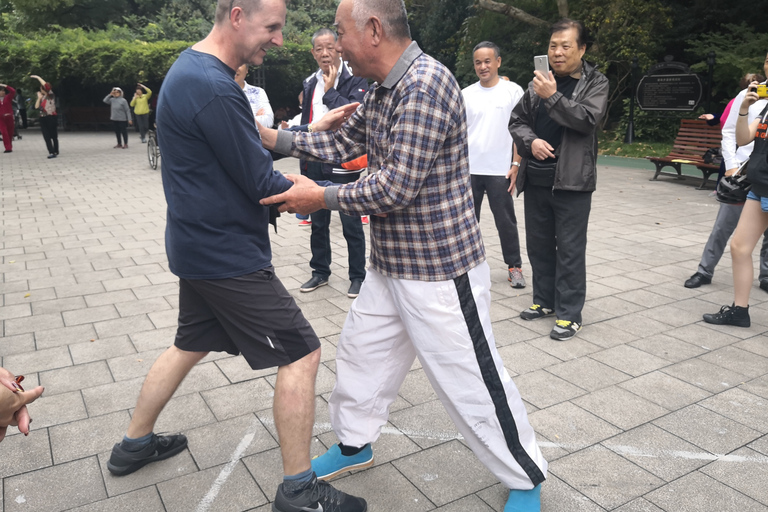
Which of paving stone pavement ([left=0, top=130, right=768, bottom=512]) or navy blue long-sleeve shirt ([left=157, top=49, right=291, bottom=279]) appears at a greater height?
navy blue long-sleeve shirt ([left=157, top=49, right=291, bottom=279])

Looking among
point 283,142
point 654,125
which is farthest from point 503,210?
point 654,125

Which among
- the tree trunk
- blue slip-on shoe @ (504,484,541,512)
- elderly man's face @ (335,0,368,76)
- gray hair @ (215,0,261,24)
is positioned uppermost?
the tree trunk

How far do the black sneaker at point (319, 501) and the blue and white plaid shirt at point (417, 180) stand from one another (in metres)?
0.86

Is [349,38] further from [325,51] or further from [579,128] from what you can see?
[325,51]

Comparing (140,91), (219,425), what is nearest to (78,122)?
(140,91)

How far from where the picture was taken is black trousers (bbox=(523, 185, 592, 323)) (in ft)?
14.0

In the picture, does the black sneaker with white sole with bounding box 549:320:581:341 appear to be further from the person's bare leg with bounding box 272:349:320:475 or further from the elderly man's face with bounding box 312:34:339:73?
the elderly man's face with bounding box 312:34:339:73

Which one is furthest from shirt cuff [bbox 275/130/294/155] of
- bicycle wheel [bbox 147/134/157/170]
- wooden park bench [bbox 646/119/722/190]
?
bicycle wheel [bbox 147/134/157/170]

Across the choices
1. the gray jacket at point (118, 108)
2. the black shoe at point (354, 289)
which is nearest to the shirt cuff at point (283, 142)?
the black shoe at point (354, 289)

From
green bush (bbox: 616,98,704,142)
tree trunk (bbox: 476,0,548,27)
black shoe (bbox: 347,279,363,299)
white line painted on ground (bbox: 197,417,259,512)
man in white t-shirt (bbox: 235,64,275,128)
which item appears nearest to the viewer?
white line painted on ground (bbox: 197,417,259,512)

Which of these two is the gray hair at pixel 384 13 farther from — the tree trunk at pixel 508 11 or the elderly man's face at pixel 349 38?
the tree trunk at pixel 508 11

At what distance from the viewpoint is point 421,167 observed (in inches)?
86.7

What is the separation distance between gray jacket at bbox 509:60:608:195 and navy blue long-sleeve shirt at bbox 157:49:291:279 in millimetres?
2294

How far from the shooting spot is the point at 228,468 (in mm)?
2766
